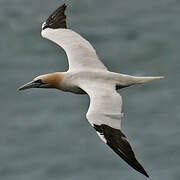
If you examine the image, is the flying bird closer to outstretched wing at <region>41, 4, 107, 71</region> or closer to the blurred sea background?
outstretched wing at <region>41, 4, 107, 71</region>

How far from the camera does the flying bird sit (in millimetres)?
13914

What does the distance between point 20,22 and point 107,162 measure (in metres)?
8.75

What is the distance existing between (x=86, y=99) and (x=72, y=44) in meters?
16.0

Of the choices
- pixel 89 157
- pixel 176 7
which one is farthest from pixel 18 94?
pixel 176 7

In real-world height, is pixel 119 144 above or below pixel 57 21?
below

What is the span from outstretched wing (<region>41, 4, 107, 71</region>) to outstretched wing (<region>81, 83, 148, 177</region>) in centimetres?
128

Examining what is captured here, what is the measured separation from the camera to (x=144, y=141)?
29312 mm

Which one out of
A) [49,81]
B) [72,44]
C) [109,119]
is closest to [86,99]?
[72,44]

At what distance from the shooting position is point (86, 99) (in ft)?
109

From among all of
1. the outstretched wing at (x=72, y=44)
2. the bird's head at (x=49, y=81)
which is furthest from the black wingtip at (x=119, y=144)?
the outstretched wing at (x=72, y=44)

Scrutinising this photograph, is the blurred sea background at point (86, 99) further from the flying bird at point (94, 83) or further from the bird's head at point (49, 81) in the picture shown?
the bird's head at point (49, 81)

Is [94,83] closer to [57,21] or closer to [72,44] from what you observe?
[72,44]

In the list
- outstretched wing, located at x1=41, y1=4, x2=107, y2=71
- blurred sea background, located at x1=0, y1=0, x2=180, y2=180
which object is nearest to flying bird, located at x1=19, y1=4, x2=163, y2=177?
outstretched wing, located at x1=41, y1=4, x2=107, y2=71

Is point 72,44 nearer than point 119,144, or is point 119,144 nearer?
point 119,144
